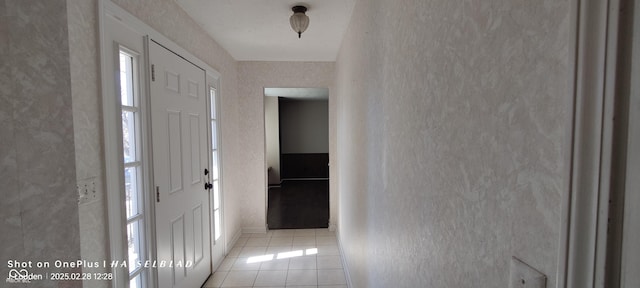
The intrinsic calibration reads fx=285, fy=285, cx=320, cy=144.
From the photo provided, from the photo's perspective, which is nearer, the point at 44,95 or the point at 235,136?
the point at 44,95

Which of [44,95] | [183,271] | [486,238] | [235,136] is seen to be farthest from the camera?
[235,136]

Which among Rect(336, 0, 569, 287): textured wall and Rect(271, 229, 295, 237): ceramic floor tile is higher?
Rect(336, 0, 569, 287): textured wall

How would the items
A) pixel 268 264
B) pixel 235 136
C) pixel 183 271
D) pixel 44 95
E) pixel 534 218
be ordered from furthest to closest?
1. pixel 235 136
2. pixel 268 264
3. pixel 183 271
4. pixel 44 95
5. pixel 534 218

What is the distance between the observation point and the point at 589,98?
1.07 ft

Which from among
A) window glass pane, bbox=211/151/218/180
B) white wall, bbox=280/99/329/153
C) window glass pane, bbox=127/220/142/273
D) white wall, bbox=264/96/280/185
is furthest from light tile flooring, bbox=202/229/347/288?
white wall, bbox=280/99/329/153

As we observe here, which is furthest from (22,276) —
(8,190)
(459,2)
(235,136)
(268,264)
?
(235,136)

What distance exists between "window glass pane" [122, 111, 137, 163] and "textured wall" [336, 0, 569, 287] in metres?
1.37

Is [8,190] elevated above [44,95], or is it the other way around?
[44,95]

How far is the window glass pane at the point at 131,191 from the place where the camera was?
158 centimetres

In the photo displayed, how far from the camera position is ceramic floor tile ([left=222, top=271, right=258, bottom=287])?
256cm

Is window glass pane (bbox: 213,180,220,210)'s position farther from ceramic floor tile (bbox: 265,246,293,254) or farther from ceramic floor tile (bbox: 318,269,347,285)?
ceramic floor tile (bbox: 318,269,347,285)

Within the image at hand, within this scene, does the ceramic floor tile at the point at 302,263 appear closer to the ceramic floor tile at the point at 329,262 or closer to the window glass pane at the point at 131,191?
the ceramic floor tile at the point at 329,262

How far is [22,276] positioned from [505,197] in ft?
3.31

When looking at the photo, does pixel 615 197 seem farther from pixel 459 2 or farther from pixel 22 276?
pixel 22 276
